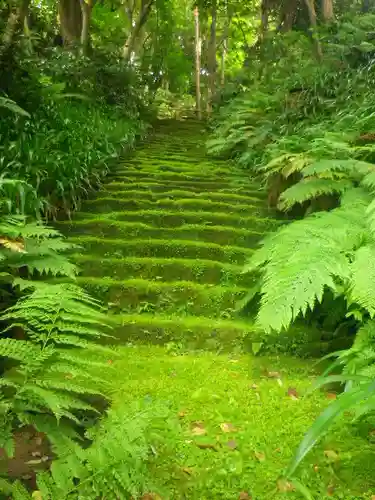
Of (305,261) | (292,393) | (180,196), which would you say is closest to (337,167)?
(305,261)

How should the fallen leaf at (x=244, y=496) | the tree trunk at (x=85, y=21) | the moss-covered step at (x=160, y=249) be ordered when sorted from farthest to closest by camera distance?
the tree trunk at (x=85, y=21), the moss-covered step at (x=160, y=249), the fallen leaf at (x=244, y=496)

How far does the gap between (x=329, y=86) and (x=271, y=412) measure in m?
5.89

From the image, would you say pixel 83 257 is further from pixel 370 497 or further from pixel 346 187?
pixel 370 497

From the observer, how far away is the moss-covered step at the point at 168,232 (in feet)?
14.5

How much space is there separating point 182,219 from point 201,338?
1.86 m

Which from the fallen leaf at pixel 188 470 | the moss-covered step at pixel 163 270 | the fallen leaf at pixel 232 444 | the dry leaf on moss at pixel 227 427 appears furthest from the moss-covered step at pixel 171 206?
the fallen leaf at pixel 188 470

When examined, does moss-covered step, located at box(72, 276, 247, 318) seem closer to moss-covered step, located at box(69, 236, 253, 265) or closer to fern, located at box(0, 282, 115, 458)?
moss-covered step, located at box(69, 236, 253, 265)

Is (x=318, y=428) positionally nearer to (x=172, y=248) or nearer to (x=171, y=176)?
(x=172, y=248)

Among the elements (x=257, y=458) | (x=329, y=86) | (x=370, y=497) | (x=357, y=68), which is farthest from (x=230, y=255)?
(x=357, y=68)

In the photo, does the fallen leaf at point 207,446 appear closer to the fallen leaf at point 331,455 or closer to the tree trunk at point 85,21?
the fallen leaf at point 331,455

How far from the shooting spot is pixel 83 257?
13.0 ft

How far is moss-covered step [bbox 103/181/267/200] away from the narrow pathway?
0.04 feet

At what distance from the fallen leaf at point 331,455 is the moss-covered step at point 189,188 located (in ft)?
12.1

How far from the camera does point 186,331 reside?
10.6ft
